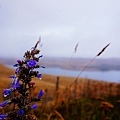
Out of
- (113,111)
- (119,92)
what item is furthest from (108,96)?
(113,111)

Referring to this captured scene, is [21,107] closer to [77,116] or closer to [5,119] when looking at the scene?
[5,119]

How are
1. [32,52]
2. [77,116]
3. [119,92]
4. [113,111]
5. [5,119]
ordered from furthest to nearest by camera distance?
[119,92]
[113,111]
[77,116]
[32,52]
[5,119]

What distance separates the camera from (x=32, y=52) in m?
1.55

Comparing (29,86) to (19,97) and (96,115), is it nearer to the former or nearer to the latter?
(19,97)

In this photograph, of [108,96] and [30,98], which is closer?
[30,98]

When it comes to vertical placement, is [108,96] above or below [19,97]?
above

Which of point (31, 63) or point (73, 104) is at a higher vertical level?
point (73, 104)

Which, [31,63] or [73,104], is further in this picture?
[73,104]

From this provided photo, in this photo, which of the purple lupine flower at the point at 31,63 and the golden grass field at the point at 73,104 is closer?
the purple lupine flower at the point at 31,63

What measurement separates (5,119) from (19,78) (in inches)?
6.7

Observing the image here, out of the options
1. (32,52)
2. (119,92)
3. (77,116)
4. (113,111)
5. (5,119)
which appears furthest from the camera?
(119,92)

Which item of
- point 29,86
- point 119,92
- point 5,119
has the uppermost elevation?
point 119,92

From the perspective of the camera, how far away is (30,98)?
1571mm

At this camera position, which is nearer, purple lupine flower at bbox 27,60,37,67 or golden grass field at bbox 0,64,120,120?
purple lupine flower at bbox 27,60,37,67
